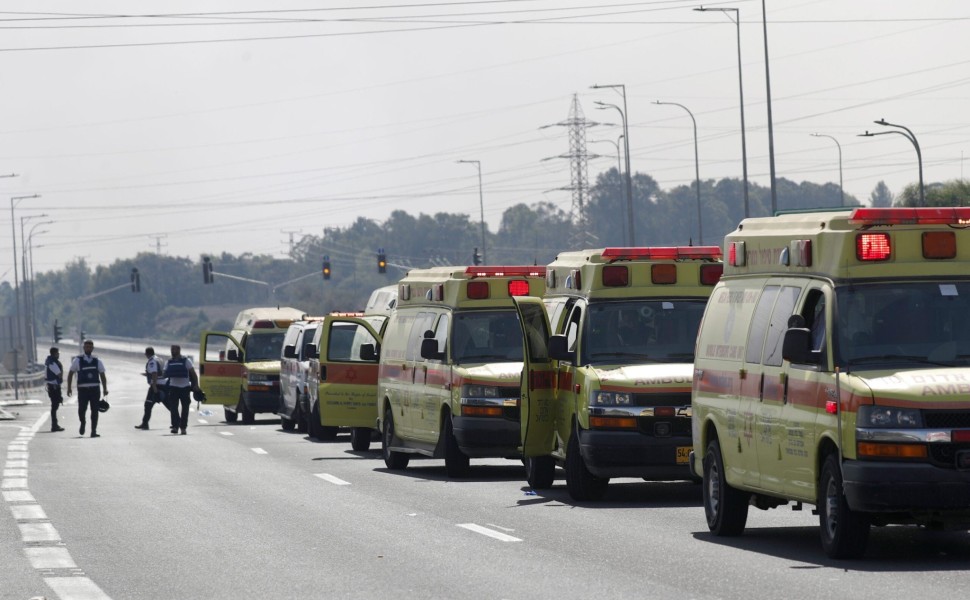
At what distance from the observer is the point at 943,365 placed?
39.3 feet

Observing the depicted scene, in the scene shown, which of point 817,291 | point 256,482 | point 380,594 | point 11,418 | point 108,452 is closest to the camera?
point 380,594

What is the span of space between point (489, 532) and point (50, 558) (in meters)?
3.33

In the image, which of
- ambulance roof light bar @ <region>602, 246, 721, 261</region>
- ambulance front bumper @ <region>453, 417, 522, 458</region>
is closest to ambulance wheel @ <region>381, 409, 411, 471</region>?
ambulance front bumper @ <region>453, 417, 522, 458</region>

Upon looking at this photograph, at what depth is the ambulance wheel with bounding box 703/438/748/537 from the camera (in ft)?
45.7

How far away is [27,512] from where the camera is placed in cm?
1708

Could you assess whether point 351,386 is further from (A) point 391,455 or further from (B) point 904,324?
(B) point 904,324

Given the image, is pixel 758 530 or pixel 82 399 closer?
pixel 758 530

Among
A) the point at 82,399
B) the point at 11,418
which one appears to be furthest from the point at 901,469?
the point at 11,418

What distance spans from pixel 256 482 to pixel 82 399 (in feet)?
42.5

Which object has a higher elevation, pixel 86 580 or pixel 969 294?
pixel 969 294

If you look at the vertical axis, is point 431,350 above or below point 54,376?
above

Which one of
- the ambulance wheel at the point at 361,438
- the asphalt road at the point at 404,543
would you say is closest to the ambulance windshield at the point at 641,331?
the asphalt road at the point at 404,543

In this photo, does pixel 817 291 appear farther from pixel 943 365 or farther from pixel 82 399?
pixel 82 399

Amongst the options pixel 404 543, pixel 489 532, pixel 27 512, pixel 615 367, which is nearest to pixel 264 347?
pixel 27 512
